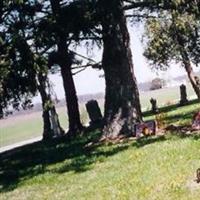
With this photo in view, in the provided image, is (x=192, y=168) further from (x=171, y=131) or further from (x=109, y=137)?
(x=109, y=137)

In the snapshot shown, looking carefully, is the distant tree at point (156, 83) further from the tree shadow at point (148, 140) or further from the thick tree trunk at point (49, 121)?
the tree shadow at point (148, 140)

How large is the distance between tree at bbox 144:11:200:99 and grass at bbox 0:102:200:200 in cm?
1830

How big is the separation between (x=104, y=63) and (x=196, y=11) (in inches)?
182

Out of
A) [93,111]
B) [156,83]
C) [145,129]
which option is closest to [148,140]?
[145,129]

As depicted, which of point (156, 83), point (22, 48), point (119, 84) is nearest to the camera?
point (22, 48)

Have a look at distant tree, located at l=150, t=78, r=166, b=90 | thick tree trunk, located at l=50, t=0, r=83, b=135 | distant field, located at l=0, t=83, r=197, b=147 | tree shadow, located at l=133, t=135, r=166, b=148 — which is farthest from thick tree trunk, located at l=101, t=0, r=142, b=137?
distant tree, located at l=150, t=78, r=166, b=90

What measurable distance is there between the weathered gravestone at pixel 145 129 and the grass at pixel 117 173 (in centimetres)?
104

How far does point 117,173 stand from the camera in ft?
48.1

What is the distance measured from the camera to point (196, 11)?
2227 centimetres

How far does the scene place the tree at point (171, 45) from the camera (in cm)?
3794

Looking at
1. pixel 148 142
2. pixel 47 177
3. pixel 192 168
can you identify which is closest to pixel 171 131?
pixel 148 142

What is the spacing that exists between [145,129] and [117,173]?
6.88 meters

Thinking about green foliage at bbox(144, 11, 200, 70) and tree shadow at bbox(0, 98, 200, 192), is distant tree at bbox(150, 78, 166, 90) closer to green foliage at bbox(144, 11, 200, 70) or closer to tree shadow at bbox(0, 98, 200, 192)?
green foliage at bbox(144, 11, 200, 70)

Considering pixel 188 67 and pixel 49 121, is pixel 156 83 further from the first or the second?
pixel 49 121
